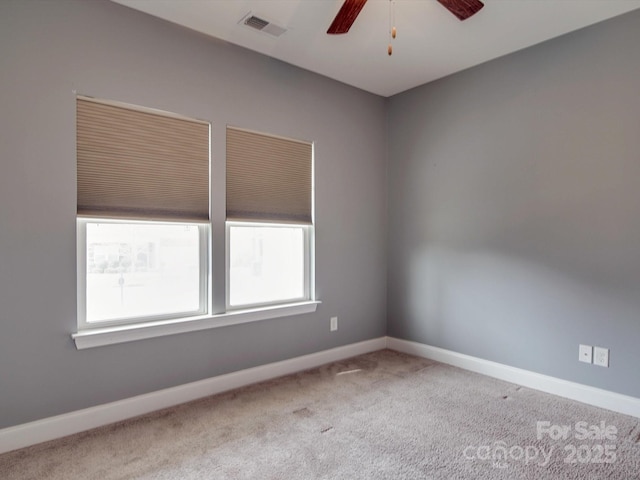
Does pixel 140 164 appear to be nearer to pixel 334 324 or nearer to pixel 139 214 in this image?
pixel 139 214

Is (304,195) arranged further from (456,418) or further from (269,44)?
(456,418)

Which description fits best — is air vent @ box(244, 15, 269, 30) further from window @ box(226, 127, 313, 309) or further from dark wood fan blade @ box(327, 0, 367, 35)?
window @ box(226, 127, 313, 309)

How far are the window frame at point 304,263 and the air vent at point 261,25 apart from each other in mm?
1403

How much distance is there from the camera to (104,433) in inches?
89.7

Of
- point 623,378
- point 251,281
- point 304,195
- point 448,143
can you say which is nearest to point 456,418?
point 623,378

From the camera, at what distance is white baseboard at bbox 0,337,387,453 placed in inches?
84.0

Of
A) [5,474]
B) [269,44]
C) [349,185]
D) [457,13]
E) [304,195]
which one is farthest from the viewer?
[349,185]

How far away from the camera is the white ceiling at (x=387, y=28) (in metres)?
2.44

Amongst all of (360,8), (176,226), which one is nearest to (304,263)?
(176,226)

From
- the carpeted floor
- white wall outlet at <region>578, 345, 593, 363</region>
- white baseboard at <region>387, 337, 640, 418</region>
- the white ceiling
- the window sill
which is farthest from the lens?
white wall outlet at <region>578, 345, 593, 363</region>

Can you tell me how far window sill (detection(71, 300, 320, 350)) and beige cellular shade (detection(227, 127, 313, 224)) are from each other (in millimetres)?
748

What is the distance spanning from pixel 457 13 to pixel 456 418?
251cm

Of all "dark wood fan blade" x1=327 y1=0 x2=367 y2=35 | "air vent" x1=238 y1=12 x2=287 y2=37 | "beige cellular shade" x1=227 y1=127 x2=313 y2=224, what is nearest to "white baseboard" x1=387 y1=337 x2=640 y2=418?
"beige cellular shade" x1=227 y1=127 x2=313 y2=224

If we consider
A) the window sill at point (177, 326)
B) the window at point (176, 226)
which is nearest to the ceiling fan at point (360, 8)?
the window at point (176, 226)
